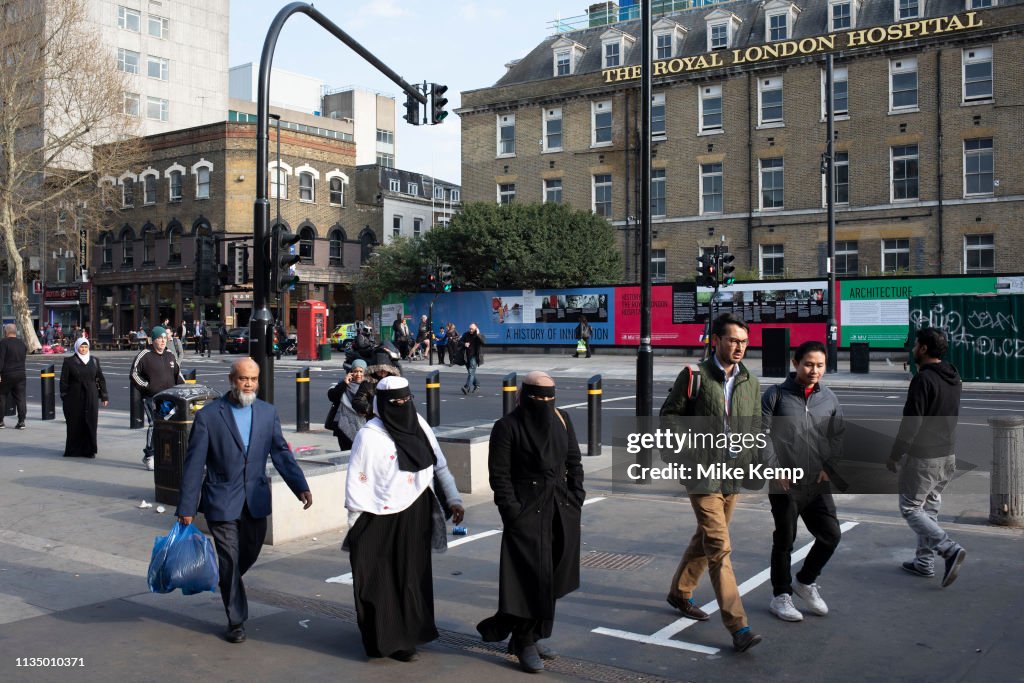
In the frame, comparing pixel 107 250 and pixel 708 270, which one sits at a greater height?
pixel 107 250

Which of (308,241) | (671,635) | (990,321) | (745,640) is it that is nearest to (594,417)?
(671,635)

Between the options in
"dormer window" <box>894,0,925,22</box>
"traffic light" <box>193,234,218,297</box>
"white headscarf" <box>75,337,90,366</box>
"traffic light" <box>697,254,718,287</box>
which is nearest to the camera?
"traffic light" <box>193,234,218,297</box>

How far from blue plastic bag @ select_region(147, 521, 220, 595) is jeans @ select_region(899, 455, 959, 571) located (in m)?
4.67

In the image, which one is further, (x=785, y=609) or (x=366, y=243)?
(x=366, y=243)

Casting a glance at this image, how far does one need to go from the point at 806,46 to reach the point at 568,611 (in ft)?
Result: 127

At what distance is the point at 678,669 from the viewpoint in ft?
16.9

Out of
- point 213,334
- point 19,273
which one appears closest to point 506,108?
point 213,334

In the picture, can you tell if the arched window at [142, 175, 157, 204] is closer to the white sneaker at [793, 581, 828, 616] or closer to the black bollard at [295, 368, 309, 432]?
the black bollard at [295, 368, 309, 432]

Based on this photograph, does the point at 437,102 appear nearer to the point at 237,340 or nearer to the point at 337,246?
the point at 237,340

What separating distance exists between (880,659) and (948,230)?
36685 millimetres

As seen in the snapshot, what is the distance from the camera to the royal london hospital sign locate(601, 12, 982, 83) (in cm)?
3731

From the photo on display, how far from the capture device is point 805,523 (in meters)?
5.79

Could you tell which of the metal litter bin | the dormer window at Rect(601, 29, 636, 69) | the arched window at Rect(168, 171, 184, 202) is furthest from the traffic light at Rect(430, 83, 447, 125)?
the arched window at Rect(168, 171, 184, 202)

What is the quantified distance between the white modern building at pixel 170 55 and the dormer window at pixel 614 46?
32201mm
